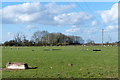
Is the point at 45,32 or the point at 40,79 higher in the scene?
the point at 45,32

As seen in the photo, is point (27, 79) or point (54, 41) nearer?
point (27, 79)

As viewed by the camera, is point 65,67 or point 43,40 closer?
point 65,67

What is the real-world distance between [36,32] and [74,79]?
140989 mm

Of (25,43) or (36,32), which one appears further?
(36,32)

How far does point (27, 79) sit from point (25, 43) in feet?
407

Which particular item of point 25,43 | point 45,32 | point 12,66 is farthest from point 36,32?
point 12,66

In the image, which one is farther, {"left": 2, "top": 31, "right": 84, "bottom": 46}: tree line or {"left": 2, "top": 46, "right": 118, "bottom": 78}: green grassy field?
{"left": 2, "top": 31, "right": 84, "bottom": 46}: tree line

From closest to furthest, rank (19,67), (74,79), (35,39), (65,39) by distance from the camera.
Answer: (74,79)
(19,67)
(35,39)
(65,39)

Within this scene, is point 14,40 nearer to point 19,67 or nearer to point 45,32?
point 45,32

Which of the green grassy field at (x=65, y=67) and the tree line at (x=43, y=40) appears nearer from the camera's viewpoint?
the green grassy field at (x=65, y=67)

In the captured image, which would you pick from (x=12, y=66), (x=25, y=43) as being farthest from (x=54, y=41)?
(x=12, y=66)

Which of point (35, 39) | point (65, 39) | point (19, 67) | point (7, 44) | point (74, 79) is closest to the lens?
point (74, 79)

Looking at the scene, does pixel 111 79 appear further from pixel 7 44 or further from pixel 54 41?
pixel 54 41

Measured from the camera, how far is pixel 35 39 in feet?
480
